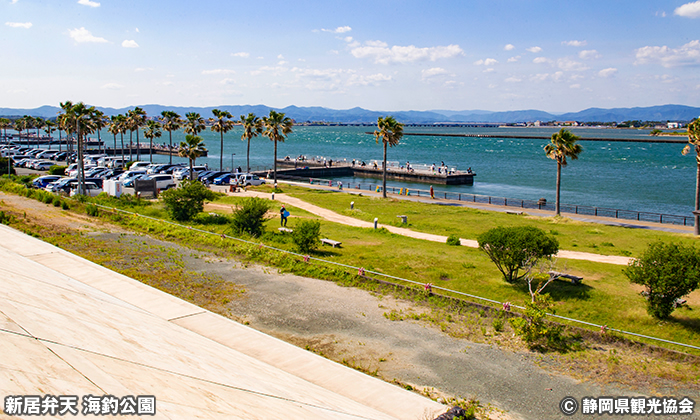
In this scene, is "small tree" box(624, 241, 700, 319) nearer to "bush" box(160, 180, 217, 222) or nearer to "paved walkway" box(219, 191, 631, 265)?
"paved walkway" box(219, 191, 631, 265)

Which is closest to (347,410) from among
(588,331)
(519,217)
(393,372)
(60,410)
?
(393,372)

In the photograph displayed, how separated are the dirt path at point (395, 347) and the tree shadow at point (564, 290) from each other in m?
4.83

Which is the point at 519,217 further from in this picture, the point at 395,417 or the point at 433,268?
the point at 395,417

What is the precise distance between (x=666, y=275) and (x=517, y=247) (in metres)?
4.86

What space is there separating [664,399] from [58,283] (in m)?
17.2

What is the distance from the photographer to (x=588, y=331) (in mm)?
14852

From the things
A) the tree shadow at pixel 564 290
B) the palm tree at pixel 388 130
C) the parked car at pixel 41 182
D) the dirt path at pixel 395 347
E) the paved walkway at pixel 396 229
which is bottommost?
the dirt path at pixel 395 347

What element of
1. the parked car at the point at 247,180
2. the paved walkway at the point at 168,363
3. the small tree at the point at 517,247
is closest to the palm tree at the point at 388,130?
the parked car at the point at 247,180

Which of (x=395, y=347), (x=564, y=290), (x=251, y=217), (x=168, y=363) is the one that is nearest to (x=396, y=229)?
(x=251, y=217)

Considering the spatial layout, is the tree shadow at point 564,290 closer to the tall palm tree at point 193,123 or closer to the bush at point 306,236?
the bush at point 306,236

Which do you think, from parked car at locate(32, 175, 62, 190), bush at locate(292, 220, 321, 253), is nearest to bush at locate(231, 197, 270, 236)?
bush at locate(292, 220, 321, 253)

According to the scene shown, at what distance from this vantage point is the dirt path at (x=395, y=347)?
11.8 m

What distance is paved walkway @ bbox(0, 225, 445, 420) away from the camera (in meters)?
7.55

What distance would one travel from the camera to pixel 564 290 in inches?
727
